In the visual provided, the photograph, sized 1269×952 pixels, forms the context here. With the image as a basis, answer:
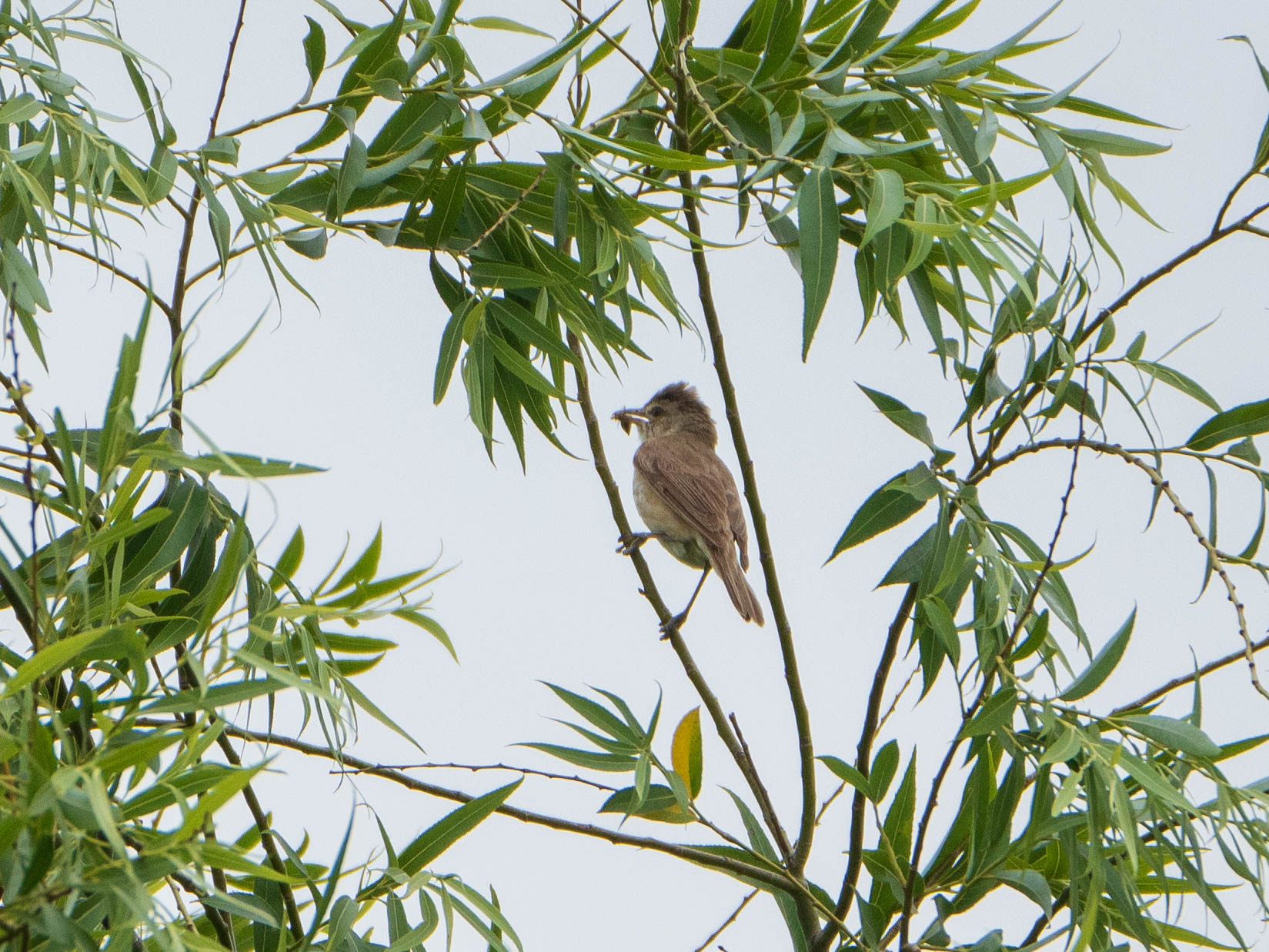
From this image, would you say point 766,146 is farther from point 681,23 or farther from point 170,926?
point 170,926

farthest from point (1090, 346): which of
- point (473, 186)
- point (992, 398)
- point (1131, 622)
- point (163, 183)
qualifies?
point (163, 183)

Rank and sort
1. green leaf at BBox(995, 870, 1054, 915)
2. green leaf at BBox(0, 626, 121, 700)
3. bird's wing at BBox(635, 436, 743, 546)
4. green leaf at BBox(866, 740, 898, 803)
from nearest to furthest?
1. green leaf at BBox(0, 626, 121, 700)
2. green leaf at BBox(995, 870, 1054, 915)
3. green leaf at BBox(866, 740, 898, 803)
4. bird's wing at BBox(635, 436, 743, 546)

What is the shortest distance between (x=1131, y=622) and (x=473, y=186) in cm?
141

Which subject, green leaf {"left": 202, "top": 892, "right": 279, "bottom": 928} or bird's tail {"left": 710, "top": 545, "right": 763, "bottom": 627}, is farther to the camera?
bird's tail {"left": 710, "top": 545, "right": 763, "bottom": 627}

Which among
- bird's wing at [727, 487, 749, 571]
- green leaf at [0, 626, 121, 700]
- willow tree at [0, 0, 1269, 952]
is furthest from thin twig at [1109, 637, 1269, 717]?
bird's wing at [727, 487, 749, 571]

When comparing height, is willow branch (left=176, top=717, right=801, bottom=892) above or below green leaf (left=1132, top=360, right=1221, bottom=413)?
below

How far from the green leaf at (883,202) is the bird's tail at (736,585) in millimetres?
2755

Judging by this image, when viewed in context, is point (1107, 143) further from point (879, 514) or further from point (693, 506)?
point (693, 506)

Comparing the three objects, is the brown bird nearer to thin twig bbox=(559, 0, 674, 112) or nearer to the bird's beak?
the bird's beak

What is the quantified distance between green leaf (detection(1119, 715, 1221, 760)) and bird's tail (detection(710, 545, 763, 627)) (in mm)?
2566

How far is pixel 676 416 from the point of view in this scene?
6371mm

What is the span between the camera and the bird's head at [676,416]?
249 inches

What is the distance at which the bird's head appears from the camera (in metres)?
6.31

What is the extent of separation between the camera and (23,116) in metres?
2.12
